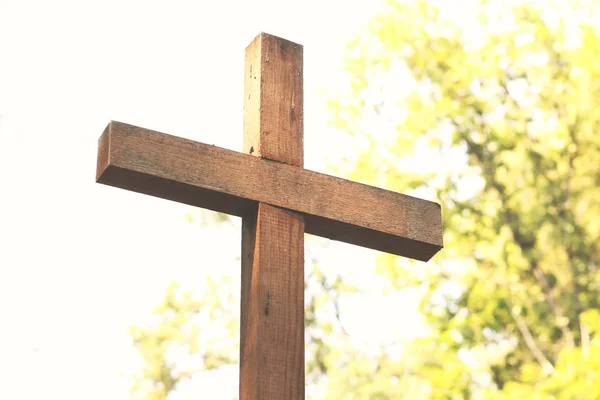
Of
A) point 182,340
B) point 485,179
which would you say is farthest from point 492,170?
point 182,340

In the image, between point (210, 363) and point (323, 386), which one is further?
point (210, 363)

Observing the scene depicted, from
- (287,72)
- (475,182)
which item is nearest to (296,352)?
(287,72)

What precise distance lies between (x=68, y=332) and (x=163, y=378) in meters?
2.47

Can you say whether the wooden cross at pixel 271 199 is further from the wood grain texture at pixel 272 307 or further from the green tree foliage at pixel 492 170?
the green tree foliage at pixel 492 170

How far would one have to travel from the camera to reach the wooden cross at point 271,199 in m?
1.88

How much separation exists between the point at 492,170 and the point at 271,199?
6382 millimetres

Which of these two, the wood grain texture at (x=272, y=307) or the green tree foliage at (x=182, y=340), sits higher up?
the green tree foliage at (x=182, y=340)

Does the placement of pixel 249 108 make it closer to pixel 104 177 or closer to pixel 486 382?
pixel 104 177

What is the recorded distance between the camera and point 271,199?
2021 millimetres

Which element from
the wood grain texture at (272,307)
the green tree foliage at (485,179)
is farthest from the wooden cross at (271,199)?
the green tree foliage at (485,179)

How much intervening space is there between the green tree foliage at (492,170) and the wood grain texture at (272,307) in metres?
5.12

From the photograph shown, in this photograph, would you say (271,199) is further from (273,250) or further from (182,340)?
(182,340)

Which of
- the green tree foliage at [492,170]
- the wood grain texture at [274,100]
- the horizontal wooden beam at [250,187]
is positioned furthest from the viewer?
the green tree foliage at [492,170]

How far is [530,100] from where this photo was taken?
8219 millimetres
